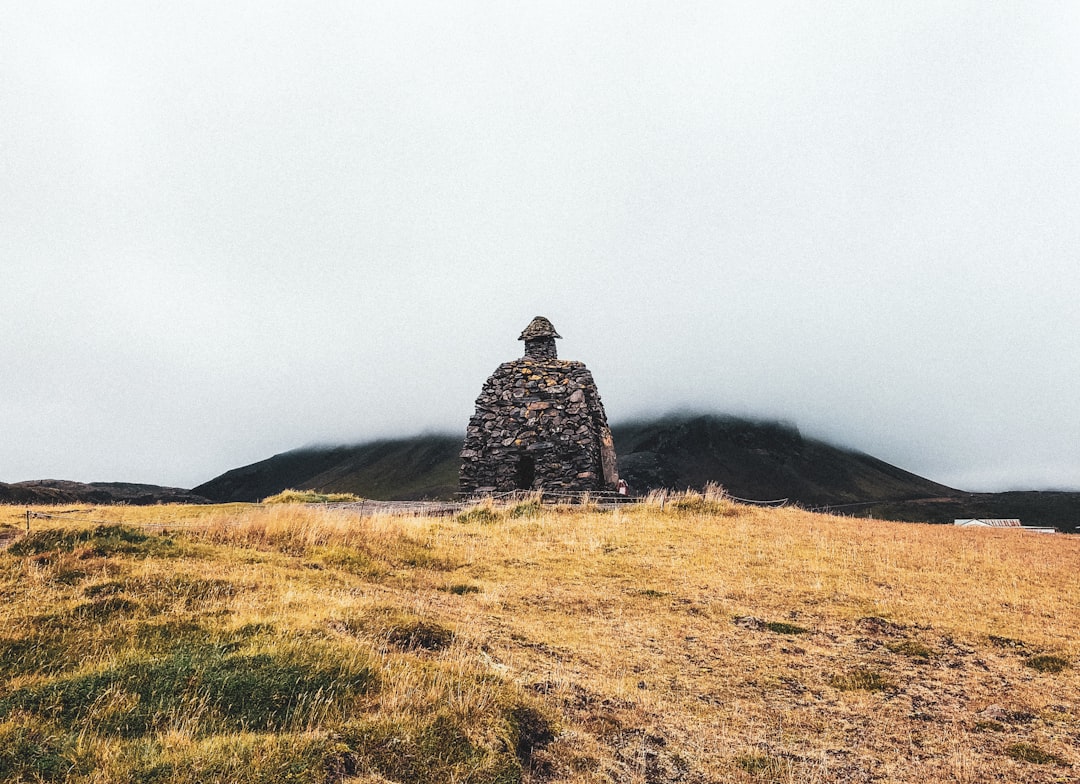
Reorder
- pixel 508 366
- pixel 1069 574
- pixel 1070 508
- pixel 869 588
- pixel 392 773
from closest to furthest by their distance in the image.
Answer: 1. pixel 392 773
2. pixel 869 588
3. pixel 1069 574
4. pixel 508 366
5. pixel 1070 508

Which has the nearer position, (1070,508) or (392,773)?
(392,773)

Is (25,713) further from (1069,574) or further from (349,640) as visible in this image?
(1069,574)

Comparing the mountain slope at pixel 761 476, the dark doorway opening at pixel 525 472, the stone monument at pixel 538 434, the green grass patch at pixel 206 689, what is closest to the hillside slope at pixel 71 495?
the stone monument at pixel 538 434

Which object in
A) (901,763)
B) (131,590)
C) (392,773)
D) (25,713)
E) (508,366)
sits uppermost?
(508,366)

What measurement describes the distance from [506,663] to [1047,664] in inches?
314

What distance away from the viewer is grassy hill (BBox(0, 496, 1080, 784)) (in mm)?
5008

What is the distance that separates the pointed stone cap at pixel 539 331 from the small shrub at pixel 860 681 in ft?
76.1

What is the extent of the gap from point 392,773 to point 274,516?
34.0 feet

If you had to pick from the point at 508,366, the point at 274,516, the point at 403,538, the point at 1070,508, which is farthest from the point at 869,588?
the point at 1070,508

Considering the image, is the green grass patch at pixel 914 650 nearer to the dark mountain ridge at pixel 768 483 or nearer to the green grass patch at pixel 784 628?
the green grass patch at pixel 784 628

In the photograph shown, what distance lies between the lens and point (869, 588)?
12227 millimetres

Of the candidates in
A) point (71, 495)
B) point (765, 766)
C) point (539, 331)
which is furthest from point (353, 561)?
point (71, 495)

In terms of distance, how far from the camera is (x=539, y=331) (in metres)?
30.4

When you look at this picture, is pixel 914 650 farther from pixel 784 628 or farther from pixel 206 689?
pixel 206 689
